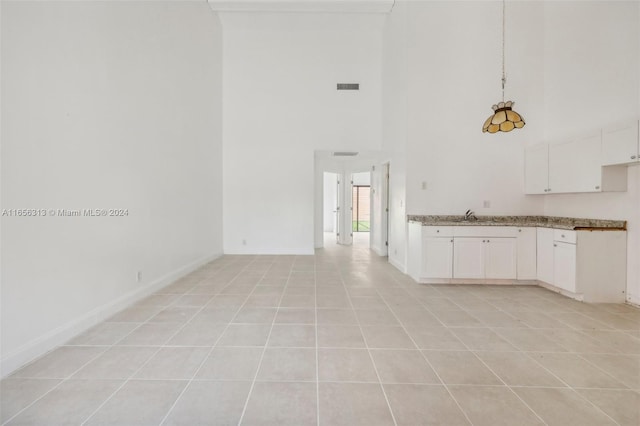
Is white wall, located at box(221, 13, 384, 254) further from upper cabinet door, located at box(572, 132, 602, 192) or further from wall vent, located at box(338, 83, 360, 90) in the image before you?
upper cabinet door, located at box(572, 132, 602, 192)

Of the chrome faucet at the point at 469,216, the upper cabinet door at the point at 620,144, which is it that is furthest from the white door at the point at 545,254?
the upper cabinet door at the point at 620,144

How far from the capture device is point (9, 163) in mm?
1955

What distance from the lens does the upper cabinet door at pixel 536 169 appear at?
4.14m

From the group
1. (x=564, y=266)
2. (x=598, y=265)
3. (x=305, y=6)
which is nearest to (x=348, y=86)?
(x=305, y=6)

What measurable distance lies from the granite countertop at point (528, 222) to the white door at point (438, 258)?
10.8 inches

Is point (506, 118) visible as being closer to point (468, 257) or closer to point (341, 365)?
point (468, 257)

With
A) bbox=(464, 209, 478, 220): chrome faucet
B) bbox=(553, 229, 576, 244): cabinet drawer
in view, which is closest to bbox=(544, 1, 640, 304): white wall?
bbox=(553, 229, 576, 244): cabinet drawer

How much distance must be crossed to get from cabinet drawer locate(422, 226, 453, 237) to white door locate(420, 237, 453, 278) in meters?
0.06

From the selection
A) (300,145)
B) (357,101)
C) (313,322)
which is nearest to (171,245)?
(313,322)

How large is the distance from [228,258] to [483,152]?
5328mm

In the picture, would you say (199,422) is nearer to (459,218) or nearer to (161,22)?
(459,218)

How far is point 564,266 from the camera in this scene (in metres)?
3.59

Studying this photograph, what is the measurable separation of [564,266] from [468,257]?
110 cm

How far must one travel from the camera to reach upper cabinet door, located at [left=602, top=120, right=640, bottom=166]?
3018 millimetres
